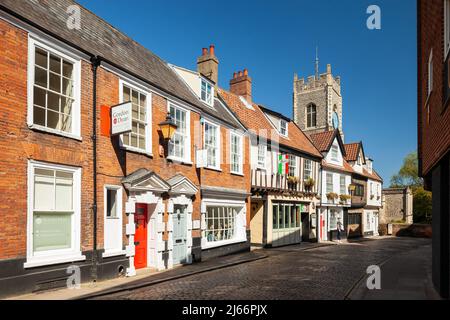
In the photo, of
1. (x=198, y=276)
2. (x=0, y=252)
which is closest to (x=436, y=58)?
(x=198, y=276)

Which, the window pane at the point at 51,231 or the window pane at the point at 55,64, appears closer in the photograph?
the window pane at the point at 51,231

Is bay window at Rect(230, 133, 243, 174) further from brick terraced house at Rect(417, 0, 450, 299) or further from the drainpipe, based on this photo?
brick terraced house at Rect(417, 0, 450, 299)

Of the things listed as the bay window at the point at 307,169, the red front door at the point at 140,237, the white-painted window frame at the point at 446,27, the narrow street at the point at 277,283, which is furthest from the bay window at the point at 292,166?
the white-painted window frame at the point at 446,27

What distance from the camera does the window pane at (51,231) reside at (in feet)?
30.3

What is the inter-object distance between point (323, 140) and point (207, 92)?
16.5 m

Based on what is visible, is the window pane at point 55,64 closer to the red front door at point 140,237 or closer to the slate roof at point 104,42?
the slate roof at point 104,42

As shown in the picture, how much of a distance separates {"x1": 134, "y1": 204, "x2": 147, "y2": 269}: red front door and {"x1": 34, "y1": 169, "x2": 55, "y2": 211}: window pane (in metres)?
3.67

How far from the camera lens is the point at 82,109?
10.7m

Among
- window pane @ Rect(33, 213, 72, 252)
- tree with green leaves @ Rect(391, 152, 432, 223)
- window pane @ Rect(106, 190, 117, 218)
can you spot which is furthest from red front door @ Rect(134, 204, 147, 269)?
tree with green leaves @ Rect(391, 152, 432, 223)

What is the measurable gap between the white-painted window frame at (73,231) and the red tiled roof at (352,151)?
1268 inches

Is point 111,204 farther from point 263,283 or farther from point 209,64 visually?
point 209,64

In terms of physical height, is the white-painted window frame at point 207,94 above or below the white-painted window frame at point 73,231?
above

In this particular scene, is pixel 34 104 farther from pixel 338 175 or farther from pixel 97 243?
pixel 338 175

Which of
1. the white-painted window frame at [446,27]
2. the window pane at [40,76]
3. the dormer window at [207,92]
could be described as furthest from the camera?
the dormer window at [207,92]
